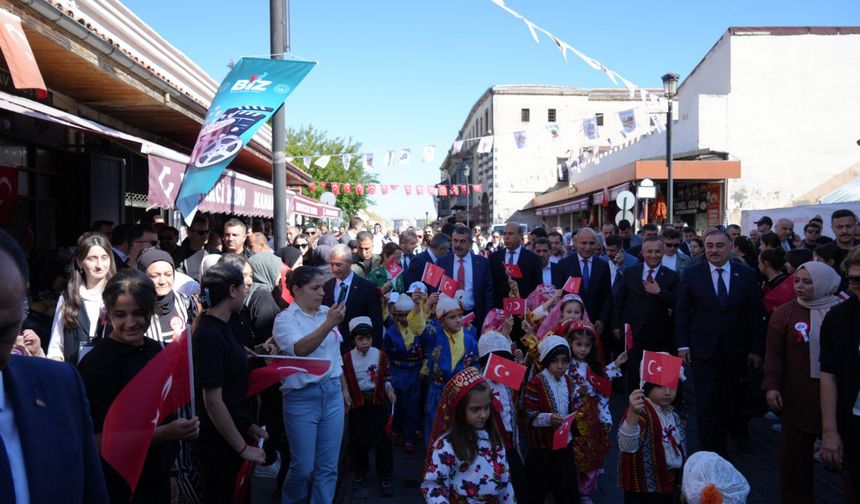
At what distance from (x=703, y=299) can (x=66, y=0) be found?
6.39 metres

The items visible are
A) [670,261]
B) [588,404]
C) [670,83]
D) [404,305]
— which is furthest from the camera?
[670,83]

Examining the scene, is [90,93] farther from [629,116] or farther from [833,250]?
[629,116]

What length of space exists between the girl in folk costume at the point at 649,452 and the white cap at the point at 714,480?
971 mm

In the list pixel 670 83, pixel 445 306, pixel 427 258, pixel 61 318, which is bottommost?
pixel 445 306

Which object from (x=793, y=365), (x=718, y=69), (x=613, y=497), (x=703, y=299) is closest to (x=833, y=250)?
(x=703, y=299)

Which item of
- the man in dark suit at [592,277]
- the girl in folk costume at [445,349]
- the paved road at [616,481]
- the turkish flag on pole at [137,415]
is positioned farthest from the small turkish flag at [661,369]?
the man in dark suit at [592,277]

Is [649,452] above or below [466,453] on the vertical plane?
below

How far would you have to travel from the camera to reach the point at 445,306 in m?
5.89

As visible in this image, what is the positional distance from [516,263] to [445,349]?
2795 millimetres

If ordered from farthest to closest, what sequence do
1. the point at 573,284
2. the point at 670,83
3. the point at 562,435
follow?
the point at 670,83, the point at 573,284, the point at 562,435

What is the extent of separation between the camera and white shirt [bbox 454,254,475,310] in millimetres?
7570

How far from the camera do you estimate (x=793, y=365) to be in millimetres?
4527

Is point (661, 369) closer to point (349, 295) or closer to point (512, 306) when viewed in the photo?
point (512, 306)

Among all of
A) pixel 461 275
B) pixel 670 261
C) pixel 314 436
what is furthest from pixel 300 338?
pixel 670 261
